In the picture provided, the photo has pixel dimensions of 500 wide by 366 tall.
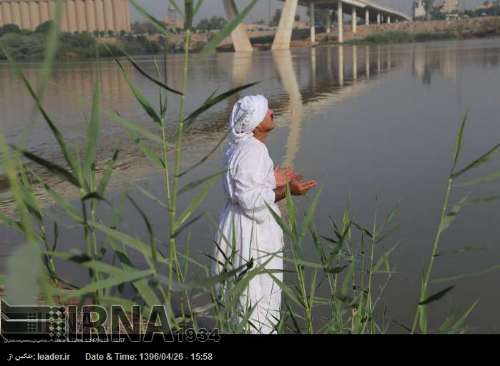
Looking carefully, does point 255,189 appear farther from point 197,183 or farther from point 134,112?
point 134,112

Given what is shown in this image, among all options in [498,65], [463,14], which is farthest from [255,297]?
[463,14]

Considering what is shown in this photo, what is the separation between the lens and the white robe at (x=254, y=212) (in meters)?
2.13

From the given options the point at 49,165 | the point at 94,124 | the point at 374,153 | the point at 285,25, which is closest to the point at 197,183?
the point at 94,124

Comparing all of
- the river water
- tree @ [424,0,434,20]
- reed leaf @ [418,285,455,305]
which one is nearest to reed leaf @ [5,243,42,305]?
the river water

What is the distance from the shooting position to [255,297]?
2223 mm

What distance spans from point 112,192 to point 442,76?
12740 mm

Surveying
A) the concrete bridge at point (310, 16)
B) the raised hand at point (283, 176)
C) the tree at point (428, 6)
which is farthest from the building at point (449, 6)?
the raised hand at point (283, 176)

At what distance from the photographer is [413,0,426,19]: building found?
108 metres

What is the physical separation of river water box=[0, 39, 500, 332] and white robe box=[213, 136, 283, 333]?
0.23 meters

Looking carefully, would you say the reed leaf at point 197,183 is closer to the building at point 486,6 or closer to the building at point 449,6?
the building at point 449,6

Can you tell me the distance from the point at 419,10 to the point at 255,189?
4714 inches

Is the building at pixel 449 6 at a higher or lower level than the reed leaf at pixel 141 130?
higher

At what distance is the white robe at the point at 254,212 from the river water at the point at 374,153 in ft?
0.77
